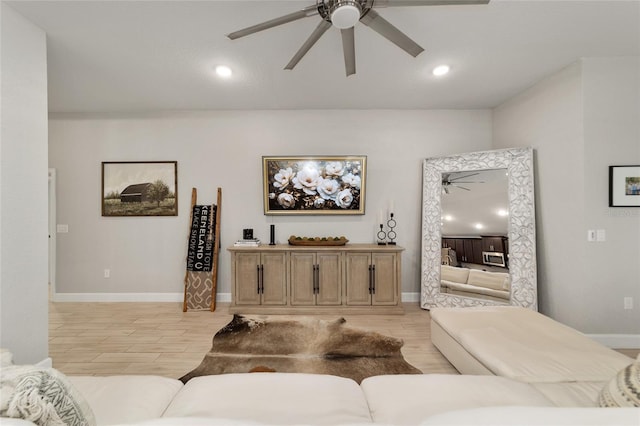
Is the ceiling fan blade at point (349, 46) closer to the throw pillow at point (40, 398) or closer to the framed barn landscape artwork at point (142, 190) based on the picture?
the throw pillow at point (40, 398)

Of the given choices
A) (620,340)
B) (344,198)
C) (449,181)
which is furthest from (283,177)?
(620,340)

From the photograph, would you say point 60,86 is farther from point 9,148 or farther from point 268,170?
point 268,170

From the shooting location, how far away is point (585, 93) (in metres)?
2.80

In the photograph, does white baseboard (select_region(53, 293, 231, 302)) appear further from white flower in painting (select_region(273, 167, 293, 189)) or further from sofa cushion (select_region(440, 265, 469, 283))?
sofa cushion (select_region(440, 265, 469, 283))

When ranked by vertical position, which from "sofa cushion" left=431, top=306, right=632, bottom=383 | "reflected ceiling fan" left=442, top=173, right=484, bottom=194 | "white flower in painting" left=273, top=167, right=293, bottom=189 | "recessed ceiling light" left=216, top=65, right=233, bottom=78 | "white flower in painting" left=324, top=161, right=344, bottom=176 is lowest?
"sofa cushion" left=431, top=306, right=632, bottom=383

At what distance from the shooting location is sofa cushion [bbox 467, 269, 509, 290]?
11.4ft

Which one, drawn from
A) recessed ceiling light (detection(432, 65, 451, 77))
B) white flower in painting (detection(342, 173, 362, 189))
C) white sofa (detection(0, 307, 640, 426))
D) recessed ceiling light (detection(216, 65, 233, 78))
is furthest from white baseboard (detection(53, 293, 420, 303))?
recessed ceiling light (detection(216, 65, 233, 78))

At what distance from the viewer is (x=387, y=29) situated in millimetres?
1793

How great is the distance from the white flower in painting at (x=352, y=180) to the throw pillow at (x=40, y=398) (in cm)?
359

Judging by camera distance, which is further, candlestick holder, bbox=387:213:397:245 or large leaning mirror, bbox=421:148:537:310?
candlestick holder, bbox=387:213:397:245

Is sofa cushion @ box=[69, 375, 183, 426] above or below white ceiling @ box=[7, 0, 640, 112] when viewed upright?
below

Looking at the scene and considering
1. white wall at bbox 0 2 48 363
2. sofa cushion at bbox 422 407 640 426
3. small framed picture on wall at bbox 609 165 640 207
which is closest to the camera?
sofa cushion at bbox 422 407 640 426

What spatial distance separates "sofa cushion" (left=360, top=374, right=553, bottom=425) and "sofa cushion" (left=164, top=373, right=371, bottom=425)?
0.08 metres

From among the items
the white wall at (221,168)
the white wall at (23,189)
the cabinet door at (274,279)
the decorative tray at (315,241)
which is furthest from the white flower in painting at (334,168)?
the white wall at (23,189)
